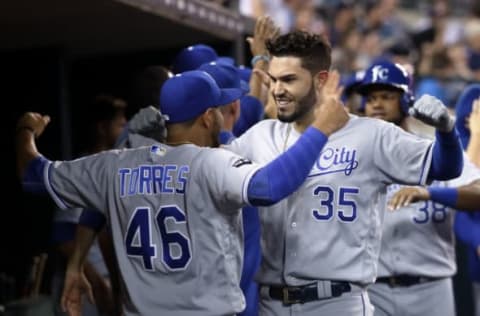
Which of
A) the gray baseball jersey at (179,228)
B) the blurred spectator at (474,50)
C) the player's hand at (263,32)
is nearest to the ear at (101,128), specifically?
the player's hand at (263,32)

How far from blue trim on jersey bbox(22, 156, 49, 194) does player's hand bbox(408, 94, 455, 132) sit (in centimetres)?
134

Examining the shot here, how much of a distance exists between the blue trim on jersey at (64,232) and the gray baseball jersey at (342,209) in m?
1.40

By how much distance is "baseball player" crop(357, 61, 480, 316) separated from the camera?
5.02 meters

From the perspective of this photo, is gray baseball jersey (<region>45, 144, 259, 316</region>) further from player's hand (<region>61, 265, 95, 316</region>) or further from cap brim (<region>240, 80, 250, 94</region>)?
cap brim (<region>240, 80, 250, 94</region>)

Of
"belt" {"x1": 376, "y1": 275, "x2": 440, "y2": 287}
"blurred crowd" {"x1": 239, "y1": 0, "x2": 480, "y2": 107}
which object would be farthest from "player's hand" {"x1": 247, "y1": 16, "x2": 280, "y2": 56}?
"blurred crowd" {"x1": 239, "y1": 0, "x2": 480, "y2": 107}

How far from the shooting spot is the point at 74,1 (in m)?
4.95

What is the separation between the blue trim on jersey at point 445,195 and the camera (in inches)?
183

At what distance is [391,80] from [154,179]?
198 cm

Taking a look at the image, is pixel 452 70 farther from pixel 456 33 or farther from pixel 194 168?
pixel 194 168

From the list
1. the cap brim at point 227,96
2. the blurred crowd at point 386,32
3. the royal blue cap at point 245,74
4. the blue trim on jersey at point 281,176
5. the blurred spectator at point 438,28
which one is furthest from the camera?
the blurred spectator at point 438,28

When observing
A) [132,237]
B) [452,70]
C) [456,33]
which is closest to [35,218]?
[132,237]

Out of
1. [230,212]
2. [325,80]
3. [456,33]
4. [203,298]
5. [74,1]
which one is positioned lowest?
[203,298]

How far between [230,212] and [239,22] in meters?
2.65

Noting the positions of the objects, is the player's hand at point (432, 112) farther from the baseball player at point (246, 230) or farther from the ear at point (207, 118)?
the baseball player at point (246, 230)
